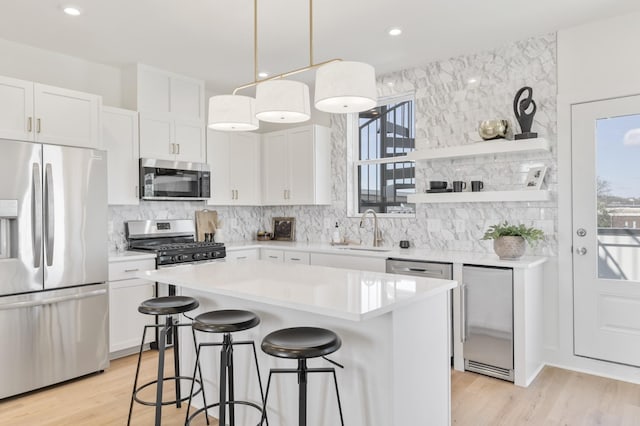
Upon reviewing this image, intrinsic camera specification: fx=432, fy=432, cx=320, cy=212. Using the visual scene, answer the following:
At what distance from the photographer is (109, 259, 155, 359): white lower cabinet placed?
3695mm

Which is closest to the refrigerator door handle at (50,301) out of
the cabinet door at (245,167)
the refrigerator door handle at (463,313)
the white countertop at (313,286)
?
the white countertop at (313,286)

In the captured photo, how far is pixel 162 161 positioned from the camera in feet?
14.4

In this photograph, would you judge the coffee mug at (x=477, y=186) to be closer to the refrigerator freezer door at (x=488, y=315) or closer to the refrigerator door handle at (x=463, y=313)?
the refrigerator freezer door at (x=488, y=315)

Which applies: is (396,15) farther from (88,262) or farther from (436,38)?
(88,262)

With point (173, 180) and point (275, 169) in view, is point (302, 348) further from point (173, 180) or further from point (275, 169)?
point (275, 169)

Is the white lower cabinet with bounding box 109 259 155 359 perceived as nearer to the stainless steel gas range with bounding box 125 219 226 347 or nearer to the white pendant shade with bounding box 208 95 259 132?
the stainless steel gas range with bounding box 125 219 226 347

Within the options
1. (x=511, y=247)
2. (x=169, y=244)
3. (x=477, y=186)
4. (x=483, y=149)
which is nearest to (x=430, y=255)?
(x=511, y=247)

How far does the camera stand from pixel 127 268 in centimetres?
379

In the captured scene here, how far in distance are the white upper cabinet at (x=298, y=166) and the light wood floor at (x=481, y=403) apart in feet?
8.10

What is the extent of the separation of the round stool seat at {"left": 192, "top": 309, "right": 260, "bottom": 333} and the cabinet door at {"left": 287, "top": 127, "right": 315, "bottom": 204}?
280 cm

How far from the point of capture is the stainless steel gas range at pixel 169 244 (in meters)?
4.00

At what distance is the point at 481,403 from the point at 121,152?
3.71m

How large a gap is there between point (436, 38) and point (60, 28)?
3063 millimetres

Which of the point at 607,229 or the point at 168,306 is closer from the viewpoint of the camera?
the point at 168,306
